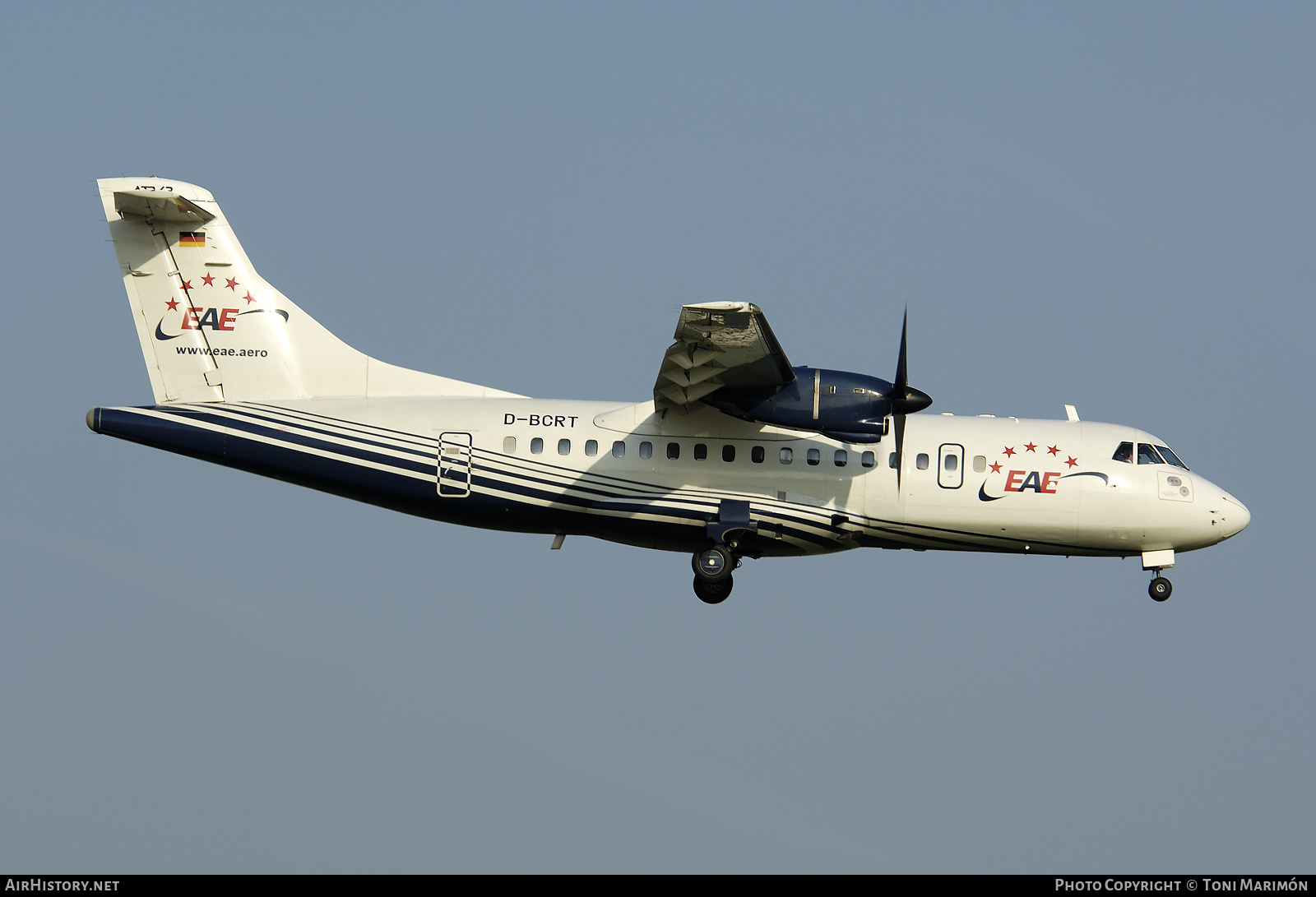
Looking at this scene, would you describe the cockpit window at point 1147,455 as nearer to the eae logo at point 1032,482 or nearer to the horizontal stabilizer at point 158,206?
the eae logo at point 1032,482

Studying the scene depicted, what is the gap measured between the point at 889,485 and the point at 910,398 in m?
1.99

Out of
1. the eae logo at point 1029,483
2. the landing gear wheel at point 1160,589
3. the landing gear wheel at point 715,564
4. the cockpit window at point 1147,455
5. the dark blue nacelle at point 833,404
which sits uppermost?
the dark blue nacelle at point 833,404

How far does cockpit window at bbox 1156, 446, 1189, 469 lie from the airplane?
0.70 feet

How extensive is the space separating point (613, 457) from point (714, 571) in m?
2.43

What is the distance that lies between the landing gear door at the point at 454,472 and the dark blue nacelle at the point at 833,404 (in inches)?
186

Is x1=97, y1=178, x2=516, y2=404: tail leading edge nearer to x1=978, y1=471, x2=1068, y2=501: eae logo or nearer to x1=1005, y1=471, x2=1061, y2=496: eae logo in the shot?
x1=978, y1=471, x2=1068, y2=501: eae logo

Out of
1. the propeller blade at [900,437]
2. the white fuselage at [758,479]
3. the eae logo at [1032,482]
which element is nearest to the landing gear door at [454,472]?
the white fuselage at [758,479]

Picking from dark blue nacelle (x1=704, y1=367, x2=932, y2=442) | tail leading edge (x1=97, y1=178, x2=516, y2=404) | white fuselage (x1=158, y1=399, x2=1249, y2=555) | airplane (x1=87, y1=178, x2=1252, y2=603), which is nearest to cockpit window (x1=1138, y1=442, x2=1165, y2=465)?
airplane (x1=87, y1=178, x2=1252, y2=603)

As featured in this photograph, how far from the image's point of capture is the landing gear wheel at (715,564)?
2430 cm

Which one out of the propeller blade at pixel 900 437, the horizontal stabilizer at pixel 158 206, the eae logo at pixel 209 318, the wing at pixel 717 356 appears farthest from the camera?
the eae logo at pixel 209 318

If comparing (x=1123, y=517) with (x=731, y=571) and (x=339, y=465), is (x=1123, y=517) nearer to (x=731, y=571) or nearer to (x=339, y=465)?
(x=731, y=571)

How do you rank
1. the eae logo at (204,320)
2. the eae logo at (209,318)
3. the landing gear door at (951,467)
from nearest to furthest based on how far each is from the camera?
1. the landing gear door at (951,467)
2. the eae logo at (204,320)
3. the eae logo at (209,318)

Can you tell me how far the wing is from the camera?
21547mm
